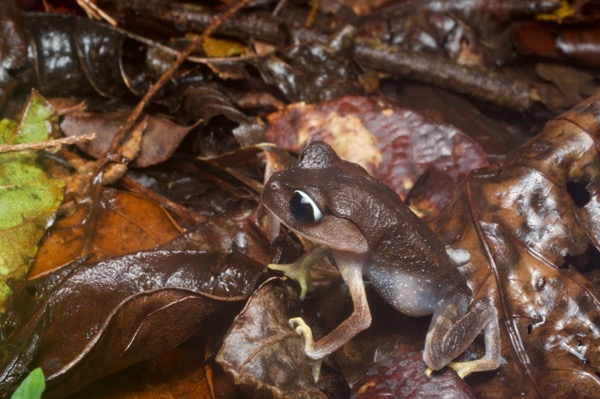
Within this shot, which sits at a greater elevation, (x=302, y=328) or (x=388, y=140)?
(x=388, y=140)

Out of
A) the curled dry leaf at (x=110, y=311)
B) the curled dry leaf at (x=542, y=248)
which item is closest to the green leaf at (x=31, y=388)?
the curled dry leaf at (x=110, y=311)

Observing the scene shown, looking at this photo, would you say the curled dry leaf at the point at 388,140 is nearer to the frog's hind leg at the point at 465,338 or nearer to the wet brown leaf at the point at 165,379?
the frog's hind leg at the point at 465,338

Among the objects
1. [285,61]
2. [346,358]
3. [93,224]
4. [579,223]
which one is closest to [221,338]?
[346,358]

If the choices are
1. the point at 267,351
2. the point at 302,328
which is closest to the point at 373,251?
the point at 302,328

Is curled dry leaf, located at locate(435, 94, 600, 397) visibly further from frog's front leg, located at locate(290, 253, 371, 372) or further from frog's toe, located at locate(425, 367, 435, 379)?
frog's front leg, located at locate(290, 253, 371, 372)

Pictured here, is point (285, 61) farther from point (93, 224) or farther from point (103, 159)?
point (93, 224)

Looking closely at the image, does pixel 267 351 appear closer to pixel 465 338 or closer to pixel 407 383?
pixel 407 383

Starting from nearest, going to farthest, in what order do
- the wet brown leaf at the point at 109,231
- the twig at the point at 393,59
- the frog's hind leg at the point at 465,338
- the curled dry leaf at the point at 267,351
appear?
the curled dry leaf at the point at 267,351 → the frog's hind leg at the point at 465,338 → the wet brown leaf at the point at 109,231 → the twig at the point at 393,59
